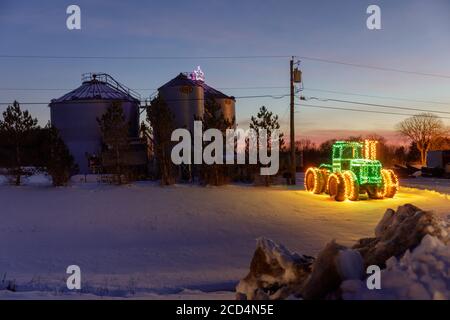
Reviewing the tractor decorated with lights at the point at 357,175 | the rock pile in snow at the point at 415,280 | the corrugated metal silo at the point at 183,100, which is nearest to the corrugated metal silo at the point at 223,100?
the corrugated metal silo at the point at 183,100

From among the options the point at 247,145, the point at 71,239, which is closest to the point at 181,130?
the point at 247,145

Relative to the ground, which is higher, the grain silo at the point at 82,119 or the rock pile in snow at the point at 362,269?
the grain silo at the point at 82,119

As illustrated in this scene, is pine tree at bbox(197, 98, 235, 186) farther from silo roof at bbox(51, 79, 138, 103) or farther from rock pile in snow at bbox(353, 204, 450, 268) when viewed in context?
rock pile in snow at bbox(353, 204, 450, 268)

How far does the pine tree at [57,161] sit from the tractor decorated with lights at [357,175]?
1654cm

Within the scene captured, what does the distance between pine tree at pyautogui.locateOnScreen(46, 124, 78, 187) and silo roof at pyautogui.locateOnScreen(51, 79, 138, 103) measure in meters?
11.2

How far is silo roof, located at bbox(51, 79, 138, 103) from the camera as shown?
43438 millimetres

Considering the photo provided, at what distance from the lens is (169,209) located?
20.5 m

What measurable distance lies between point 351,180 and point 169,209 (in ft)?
28.6

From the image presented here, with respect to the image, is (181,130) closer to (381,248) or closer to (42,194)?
(42,194)

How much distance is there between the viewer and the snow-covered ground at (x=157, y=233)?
9.14 m

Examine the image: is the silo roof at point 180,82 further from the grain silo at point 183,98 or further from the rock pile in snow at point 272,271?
the rock pile in snow at point 272,271

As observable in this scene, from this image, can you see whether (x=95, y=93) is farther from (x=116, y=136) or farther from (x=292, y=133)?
(x=292, y=133)

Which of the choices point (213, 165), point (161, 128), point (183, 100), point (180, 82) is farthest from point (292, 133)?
point (180, 82)

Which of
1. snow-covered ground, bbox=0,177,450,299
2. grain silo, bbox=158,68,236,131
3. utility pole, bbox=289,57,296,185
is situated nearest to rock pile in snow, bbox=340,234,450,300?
snow-covered ground, bbox=0,177,450,299
